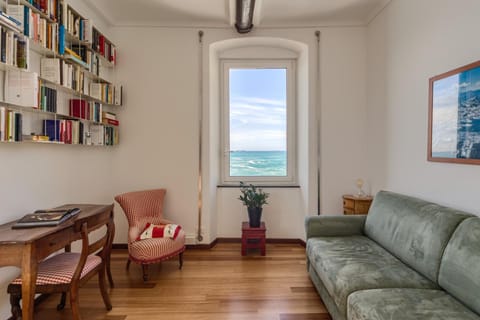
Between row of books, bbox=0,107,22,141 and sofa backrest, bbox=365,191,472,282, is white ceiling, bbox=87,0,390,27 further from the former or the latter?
sofa backrest, bbox=365,191,472,282

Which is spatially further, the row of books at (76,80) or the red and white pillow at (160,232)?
the red and white pillow at (160,232)

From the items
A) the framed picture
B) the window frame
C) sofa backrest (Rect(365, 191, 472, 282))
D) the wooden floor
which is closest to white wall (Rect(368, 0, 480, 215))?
the framed picture

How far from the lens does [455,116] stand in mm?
1992

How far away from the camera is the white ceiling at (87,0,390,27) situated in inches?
117

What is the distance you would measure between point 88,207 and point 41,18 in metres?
1.58

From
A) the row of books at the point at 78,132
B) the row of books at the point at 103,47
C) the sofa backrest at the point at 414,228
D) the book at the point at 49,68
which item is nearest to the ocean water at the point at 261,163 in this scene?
the sofa backrest at the point at 414,228

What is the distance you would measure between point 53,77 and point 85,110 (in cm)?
48

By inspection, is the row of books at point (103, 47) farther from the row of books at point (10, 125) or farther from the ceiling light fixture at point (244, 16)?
the ceiling light fixture at point (244, 16)

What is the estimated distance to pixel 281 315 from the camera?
2.14 meters

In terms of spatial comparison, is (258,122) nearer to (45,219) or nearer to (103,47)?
(103,47)

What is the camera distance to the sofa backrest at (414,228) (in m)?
1.72

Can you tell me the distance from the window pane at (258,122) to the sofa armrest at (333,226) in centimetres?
136

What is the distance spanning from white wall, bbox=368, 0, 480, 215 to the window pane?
1.17 m

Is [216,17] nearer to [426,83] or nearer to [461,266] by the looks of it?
[426,83]
